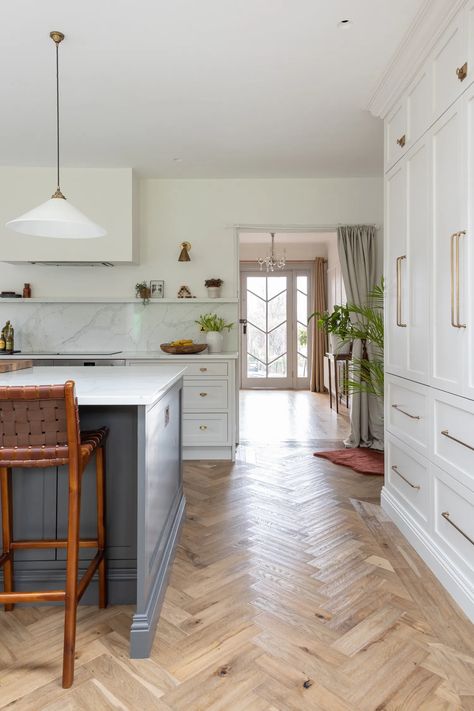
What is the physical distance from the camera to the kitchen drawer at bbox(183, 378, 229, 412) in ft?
13.6

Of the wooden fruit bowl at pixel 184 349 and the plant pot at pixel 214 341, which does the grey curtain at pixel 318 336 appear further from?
the wooden fruit bowl at pixel 184 349

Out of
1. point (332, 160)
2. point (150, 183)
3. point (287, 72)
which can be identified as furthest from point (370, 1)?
point (150, 183)

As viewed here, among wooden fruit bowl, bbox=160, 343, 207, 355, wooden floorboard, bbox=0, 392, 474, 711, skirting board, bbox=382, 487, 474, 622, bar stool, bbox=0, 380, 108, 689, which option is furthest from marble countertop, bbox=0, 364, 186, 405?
wooden fruit bowl, bbox=160, 343, 207, 355

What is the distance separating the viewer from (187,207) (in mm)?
4695

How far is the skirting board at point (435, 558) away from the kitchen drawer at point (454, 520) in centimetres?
4

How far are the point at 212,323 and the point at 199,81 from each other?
7.23ft

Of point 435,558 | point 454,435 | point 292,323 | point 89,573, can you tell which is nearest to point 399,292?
point 454,435

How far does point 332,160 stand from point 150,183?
68.9 inches

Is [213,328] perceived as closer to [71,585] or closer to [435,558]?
[435,558]

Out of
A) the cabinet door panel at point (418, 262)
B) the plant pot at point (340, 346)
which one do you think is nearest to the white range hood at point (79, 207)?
the plant pot at point (340, 346)

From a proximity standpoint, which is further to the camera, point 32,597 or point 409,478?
point 409,478

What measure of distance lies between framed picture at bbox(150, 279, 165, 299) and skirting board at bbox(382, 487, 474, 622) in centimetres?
283

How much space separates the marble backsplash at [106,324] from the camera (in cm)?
468

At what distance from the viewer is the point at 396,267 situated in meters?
2.79
